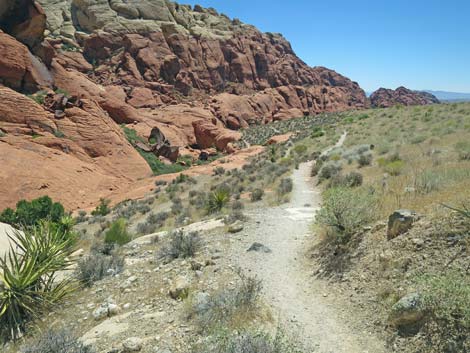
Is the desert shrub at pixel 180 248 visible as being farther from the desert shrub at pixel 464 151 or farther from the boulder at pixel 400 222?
the desert shrub at pixel 464 151

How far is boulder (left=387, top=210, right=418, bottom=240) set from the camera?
5426 millimetres

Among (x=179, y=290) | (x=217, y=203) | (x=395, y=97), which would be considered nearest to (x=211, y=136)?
(x=217, y=203)

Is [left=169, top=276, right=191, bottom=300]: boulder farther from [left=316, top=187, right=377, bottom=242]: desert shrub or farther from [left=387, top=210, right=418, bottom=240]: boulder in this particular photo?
[left=387, top=210, right=418, bottom=240]: boulder

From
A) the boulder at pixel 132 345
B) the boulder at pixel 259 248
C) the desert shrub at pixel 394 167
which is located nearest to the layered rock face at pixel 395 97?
the desert shrub at pixel 394 167

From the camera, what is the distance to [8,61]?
984 inches

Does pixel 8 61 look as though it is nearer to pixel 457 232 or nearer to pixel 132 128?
pixel 132 128

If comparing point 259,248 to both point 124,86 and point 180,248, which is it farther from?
point 124,86

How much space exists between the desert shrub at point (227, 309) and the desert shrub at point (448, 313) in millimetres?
2225

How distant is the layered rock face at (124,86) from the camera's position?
2244 centimetres

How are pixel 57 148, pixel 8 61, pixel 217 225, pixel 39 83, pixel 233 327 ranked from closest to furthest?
pixel 233 327 < pixel 217 225 < pixel 57 148 < pixel 8 61 < pixel 39 83

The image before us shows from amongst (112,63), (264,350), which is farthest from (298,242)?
(112,63)

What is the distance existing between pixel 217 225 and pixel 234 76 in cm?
6798

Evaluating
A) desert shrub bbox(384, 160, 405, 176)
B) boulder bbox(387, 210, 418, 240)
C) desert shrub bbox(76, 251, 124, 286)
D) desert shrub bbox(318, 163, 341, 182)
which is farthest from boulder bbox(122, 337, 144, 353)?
desert shrub bbox(318, 163, 341, 182)

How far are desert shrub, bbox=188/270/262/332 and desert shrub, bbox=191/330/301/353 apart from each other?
1.13 feet
